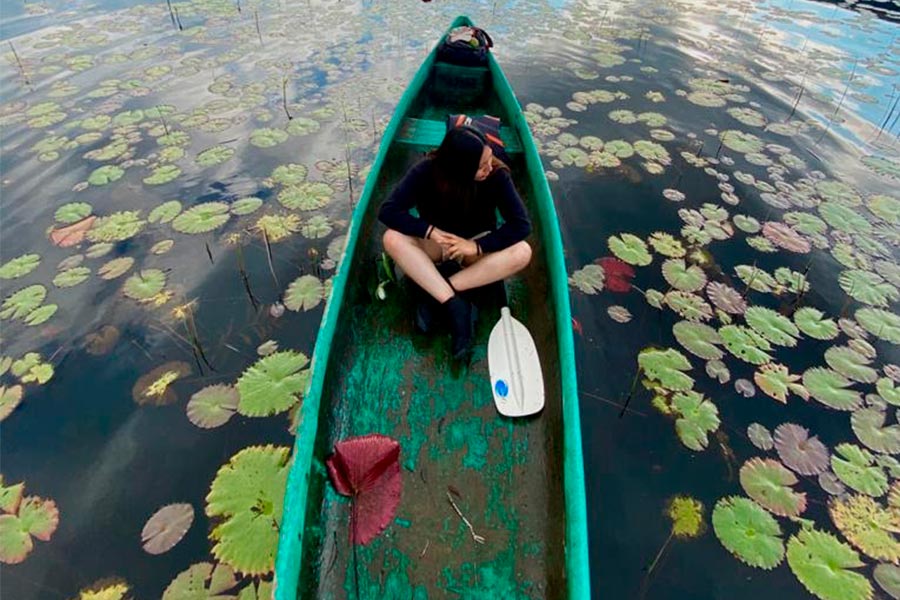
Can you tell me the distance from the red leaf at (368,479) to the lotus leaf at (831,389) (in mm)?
3186

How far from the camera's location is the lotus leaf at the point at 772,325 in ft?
12.3

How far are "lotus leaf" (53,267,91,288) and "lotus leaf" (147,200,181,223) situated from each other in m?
0.85

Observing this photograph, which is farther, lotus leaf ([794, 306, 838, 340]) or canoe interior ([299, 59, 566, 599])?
lotus leaf ([794, 306, 838, 340])

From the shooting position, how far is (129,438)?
122 inches

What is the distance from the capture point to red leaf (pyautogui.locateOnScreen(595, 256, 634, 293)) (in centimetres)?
427

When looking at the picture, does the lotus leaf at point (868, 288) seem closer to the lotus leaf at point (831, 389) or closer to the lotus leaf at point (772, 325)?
the lotus leaf at point (772, 325)

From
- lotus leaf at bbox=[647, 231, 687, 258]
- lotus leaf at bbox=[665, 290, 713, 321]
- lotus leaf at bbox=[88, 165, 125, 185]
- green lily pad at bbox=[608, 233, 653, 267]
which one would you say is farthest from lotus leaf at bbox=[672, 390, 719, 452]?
lotus leaf at bbox=[88, 165, 125, 185]

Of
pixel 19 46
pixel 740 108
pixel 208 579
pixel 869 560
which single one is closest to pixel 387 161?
pixel 208 579

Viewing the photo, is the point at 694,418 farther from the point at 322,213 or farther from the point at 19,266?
the point at 19,266

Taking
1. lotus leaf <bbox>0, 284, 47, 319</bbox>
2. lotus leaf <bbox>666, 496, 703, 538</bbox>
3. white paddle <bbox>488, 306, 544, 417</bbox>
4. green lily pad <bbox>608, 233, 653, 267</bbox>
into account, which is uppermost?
white paddle <bbox>488, 306, 544, 417</bbox>

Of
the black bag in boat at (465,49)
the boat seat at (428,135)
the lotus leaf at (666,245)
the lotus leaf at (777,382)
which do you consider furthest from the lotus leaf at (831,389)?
the black bag in boat at (465,49)

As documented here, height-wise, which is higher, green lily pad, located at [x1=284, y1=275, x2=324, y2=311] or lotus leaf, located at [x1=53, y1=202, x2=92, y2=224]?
lotus leaf, located at [x1=53, y1=202, x2=92, y2=224]

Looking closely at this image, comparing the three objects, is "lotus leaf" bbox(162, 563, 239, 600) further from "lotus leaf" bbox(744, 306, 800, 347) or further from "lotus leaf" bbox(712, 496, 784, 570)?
"lotus leaf" bbox(744, 306, 800, 347)

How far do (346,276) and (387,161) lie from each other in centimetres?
192
